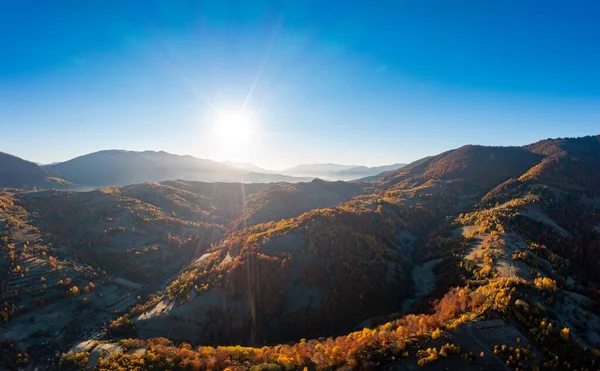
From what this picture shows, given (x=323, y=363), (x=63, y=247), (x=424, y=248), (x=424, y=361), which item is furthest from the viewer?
(x=63, y=247)

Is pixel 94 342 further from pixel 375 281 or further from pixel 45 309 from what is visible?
pixel 375 281

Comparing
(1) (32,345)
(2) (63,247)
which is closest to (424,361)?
(1) (32,345)

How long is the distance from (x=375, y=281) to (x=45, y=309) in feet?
215

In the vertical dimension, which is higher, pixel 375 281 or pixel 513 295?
pixel 513 295

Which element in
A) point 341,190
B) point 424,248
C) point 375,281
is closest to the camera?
point 375,281

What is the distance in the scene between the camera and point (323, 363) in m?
28.9

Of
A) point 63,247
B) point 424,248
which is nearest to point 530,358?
point 424,248

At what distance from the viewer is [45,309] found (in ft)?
190

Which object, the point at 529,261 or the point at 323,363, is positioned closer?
the point at 323,363

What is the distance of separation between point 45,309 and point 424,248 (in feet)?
275

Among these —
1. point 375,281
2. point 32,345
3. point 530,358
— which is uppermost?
point 530,358

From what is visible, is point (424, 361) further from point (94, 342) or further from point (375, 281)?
point (94, 342)

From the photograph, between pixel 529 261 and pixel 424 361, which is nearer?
pixel 424 361

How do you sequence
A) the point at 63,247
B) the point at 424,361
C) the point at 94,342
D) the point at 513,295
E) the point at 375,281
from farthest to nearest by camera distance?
the point at 63,247 < the point at 375,281 < the point at 94,342 < the point at 513,295 < the point at 424,361
